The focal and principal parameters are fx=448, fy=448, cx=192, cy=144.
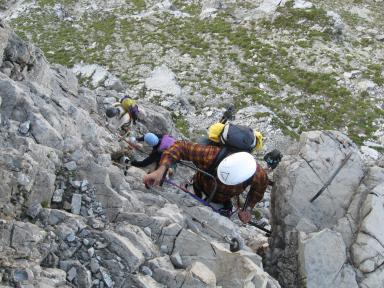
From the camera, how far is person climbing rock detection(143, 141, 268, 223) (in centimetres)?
1018

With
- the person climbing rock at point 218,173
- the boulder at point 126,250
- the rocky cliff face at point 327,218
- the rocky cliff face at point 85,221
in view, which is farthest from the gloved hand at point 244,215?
the boulder at point 126,250

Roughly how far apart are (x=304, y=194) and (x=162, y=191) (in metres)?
3.90

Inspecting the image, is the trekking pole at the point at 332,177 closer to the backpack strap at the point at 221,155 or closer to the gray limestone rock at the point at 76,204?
the backpack strap at the point at 221,155

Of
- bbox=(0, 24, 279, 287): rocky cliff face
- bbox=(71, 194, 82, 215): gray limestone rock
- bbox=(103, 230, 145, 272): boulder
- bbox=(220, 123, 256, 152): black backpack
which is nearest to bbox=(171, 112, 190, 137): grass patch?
bbox=(0, 24, 279, 287): rocky cliff face

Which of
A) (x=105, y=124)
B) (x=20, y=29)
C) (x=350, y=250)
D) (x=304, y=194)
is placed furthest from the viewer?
(x=20, y=29)

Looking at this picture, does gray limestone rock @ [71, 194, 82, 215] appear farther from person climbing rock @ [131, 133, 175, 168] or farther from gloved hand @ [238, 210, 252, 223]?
gloved hand @ [238, 210, 252, 223]

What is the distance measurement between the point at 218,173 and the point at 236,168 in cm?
46

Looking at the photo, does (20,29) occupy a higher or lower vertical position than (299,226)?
lower

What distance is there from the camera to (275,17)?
32656 millimetres

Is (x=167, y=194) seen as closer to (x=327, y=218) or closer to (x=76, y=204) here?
(x=76, y=204)

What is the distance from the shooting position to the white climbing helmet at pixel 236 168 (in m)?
10.1

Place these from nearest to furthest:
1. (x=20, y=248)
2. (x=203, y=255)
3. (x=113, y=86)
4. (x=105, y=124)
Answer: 1. (x=20, y=248)
2. (x=203, y=255)
3. (x=105, y=124)
4. (x=113, y=86)

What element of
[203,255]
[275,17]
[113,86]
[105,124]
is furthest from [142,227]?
[275,17]

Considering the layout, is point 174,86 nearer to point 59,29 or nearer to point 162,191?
point 59,29
